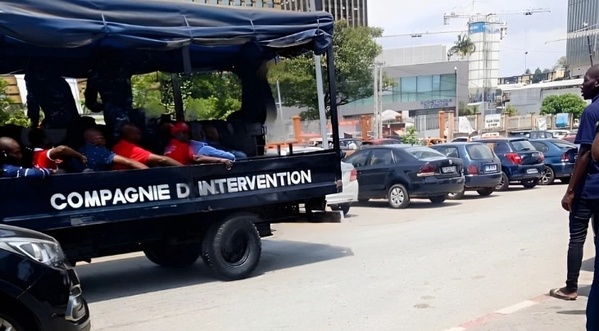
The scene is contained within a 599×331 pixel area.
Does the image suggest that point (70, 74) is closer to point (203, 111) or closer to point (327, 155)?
point (203, 111)

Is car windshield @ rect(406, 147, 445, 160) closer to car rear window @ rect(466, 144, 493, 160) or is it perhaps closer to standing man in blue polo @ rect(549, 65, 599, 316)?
car rear window @ rect(466, 144, 493, 160)

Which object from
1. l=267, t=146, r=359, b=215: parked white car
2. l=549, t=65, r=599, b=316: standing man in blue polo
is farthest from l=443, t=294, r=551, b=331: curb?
l=267, t=146, r=359, b=215: parked white car

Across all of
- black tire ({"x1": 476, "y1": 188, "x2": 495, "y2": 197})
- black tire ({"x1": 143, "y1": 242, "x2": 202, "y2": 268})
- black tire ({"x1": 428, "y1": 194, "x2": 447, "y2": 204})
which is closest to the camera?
black tire ({"x1": 143, "y1": 242, "x2": 202, "y2": 268})

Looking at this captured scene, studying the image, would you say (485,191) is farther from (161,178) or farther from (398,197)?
(161,178)

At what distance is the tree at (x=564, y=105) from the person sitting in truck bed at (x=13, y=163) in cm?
6848

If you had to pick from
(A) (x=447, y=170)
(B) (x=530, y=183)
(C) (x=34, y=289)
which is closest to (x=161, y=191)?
(C) (x=34, y=289)

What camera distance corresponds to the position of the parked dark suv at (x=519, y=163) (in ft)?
58.9

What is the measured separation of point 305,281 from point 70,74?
13.8 feet

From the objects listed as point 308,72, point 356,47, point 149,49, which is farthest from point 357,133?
point 149,49

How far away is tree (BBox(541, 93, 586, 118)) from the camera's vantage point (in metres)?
67.6

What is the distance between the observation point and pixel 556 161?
63.2 feet

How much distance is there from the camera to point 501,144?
1870 cm

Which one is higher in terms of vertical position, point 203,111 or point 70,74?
point 70,74

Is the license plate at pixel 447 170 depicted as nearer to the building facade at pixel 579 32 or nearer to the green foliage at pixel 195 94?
the green foliage at pixel 195 94
